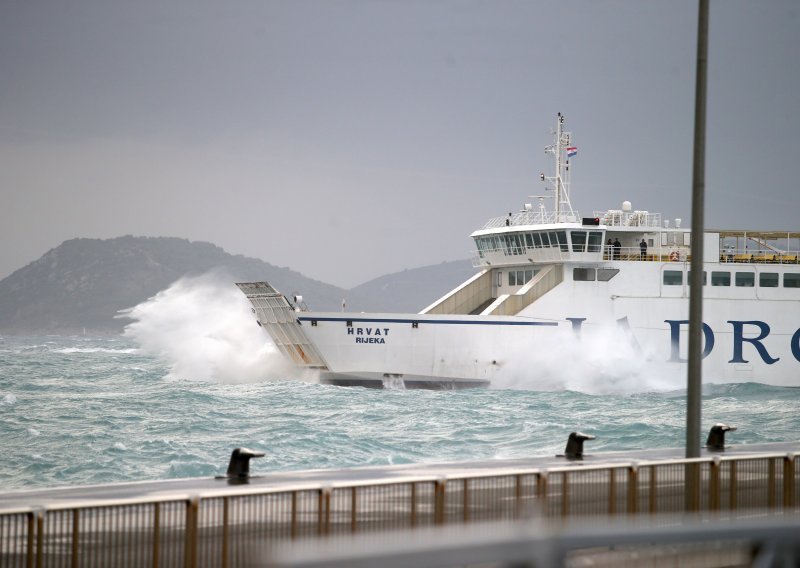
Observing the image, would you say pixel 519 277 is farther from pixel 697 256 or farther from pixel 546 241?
pixel 697 256

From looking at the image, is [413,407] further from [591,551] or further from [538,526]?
[538,526]

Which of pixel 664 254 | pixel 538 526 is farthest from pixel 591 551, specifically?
pixel 664 254

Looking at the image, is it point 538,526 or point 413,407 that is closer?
point 538,526

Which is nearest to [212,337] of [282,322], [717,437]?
[282,322]

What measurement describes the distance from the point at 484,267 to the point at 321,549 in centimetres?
4879

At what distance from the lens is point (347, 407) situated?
4128 cm

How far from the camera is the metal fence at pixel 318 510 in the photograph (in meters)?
9.25

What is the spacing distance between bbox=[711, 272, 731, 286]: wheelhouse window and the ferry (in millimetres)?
46

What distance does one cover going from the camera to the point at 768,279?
49.8m

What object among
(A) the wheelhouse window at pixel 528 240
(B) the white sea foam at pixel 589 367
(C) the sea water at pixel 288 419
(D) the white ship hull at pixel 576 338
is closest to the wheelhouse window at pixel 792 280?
(D) the white ship hull at pixel 576 338

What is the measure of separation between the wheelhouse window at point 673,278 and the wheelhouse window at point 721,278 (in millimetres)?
2130

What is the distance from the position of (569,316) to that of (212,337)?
21.7 meters

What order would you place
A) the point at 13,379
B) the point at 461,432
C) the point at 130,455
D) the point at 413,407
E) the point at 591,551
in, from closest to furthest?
the point at 591,551 < the point at 130,455 < the point at 461,432 < the point at 413,407 < the point at 13,379

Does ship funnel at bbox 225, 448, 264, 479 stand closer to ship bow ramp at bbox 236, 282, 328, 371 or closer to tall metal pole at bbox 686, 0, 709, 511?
tall metal pole at bbox 686, 0, 709, 511
